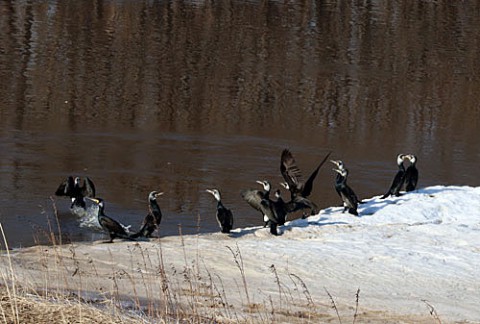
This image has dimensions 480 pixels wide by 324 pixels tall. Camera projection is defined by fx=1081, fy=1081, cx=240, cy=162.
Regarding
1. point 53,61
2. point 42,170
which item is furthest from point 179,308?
point 53,61

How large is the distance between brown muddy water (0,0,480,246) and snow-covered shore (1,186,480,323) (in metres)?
0.93

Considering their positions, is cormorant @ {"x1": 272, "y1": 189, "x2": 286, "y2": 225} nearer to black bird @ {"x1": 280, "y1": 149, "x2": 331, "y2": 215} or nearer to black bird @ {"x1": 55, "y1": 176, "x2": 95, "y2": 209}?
black bird @ {"x1": 280, "y1": 149, "x2": 331, "y2": 215}

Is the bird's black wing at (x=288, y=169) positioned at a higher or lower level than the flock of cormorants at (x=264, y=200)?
higher

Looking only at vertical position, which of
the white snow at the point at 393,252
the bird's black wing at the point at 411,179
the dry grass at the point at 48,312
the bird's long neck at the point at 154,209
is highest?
the dry grass at the point at 48,312

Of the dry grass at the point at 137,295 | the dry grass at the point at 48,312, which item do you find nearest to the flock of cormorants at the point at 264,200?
the dry grass at the point at 137,295

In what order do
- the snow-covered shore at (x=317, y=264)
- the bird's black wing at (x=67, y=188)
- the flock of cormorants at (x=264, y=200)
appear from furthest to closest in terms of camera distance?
the bird's black wing at (x=67, y=188) → the flock of cormorants at (x=264, y=200) → the snow-covered shore at (x=317, y=264)

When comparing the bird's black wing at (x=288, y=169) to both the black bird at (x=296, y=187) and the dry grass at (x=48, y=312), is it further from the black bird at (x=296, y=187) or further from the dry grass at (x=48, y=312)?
the dry grass at (x=48, y=312)

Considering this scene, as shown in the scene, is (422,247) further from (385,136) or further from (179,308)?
(385,136)

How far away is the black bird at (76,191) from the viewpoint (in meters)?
14.6

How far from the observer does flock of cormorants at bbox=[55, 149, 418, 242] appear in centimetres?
1290

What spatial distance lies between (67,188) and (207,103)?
371 inches

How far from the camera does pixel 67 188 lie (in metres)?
14.9

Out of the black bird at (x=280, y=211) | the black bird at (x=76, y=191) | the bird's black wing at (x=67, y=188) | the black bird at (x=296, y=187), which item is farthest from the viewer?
the bird's black wing at (x=67, y=188)

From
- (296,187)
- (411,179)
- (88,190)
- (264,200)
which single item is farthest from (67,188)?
(411,179)
